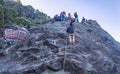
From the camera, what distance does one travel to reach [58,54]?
25078 mm

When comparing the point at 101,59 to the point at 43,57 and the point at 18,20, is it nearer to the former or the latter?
the point at 43,57

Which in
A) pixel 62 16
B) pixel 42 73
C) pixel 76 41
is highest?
pixel 62 16

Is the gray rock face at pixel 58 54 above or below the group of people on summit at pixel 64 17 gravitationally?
below

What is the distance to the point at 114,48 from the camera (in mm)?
30016

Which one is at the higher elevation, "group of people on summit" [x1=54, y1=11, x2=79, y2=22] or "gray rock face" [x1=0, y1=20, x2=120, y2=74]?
"group of people on summit" [x1=54, y1=11, x2=79, y2=22]

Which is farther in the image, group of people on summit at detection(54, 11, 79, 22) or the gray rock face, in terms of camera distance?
group of people on summit at detection(54, 11, 79, 22)

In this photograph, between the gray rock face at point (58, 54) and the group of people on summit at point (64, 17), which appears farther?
the group of people on summit at point (64, 17)

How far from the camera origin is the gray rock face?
2403 cm

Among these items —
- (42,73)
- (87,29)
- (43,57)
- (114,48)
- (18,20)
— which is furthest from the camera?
(18,20)

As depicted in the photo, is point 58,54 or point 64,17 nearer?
point 58,54

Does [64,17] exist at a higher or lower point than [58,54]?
higher

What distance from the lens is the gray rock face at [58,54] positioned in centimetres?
2403

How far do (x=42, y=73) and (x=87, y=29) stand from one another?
38.4 ft

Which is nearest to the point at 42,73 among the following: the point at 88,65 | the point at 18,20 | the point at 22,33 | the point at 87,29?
the point at 88,65
